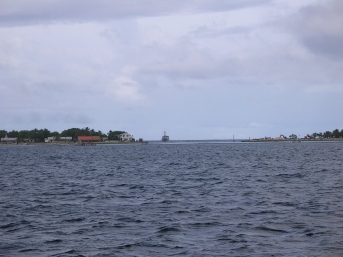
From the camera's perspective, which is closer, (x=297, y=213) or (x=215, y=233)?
(x=215, y=233)

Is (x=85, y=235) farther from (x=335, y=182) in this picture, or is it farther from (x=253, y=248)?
(x=335, y=182)

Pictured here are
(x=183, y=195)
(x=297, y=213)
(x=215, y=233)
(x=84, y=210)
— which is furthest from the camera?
(x=183, y=195)

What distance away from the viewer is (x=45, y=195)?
36.7 m

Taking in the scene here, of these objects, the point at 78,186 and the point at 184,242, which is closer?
the point at 184,242

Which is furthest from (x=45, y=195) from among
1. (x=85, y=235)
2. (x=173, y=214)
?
(x=85, y=235)

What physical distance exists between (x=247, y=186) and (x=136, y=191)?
31.1 ft

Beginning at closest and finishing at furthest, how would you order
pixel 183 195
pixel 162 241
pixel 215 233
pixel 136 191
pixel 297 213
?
pixel 162 241 → pixel 215 233 → pixel 297 213 → pixel 183 195 → pixel 136 191

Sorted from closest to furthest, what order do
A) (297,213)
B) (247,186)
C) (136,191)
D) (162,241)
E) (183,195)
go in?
(162,241) < (297,213) < (183,195) < (136,191) < (247,186)

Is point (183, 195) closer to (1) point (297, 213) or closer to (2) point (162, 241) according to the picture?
(1) point (297, 213)

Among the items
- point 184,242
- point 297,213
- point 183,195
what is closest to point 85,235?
point 184,242

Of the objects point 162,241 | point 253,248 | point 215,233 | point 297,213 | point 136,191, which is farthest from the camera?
point 136,191

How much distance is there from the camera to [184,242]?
20797 mm

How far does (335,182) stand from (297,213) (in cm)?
1735

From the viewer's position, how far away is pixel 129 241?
21031 mm
